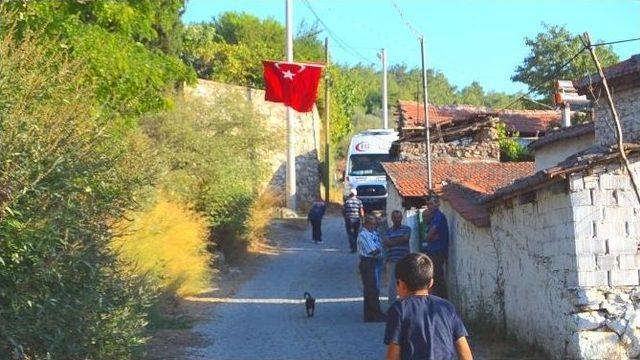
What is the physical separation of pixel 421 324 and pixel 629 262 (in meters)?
5.27

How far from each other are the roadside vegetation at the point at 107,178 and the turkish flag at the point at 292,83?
139 centimetres

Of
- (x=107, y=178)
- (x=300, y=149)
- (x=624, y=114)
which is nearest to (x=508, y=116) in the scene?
(x=300, y=149)

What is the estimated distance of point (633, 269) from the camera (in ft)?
34.9

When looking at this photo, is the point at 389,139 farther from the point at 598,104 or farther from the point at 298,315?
the point at 598,104

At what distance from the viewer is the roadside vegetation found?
8.89 m

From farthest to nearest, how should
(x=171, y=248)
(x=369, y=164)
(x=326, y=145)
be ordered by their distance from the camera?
(x=326, y=145) < (x=369, y=164) < (x=171, y=248)

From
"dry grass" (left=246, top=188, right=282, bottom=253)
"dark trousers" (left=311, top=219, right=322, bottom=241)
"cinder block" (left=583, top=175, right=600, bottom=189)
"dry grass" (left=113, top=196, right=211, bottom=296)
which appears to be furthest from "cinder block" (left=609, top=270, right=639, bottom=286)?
"dark trousers" (left=311, top=219, right=322, bottom=241)

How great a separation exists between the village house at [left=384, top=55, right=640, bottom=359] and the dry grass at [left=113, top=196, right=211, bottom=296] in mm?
5020

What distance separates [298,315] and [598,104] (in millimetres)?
5931

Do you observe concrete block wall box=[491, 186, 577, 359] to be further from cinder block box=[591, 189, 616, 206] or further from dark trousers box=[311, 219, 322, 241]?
dark trousers box=[311, 219, 322, 241]

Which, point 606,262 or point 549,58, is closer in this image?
point 606,262

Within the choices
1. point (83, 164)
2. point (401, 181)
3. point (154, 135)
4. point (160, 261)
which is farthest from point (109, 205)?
point (154, 135)

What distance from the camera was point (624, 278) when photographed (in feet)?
34.8

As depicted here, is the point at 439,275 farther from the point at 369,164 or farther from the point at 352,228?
the point at 369,164
